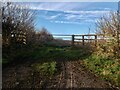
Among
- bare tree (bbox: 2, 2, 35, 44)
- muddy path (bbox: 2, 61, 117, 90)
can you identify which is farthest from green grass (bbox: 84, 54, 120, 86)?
bare tree (bbox: 2, 2, 35, 44)

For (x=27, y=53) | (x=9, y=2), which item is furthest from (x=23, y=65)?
(x=9, y=2)

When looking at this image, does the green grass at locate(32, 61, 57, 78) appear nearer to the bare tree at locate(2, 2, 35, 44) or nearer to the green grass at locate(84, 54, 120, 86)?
the green grass at locate(84, 54, 120, 86)

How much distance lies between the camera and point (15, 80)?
14.9 meters

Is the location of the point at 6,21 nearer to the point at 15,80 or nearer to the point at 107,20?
the point at 107,20

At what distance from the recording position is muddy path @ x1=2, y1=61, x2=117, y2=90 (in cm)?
1387

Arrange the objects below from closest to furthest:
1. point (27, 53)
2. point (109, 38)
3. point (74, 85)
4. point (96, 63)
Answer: point (74, 85)
point (96, 63)
point (109, 38)
point (27, 53)

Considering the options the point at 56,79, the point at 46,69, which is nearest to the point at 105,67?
the point at 46,69

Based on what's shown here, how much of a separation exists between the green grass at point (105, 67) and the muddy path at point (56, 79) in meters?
0.42

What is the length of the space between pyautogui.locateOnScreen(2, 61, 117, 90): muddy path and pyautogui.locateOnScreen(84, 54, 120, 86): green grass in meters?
0.42

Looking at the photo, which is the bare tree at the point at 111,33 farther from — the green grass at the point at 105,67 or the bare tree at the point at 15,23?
the bare tree at the point at 15,23

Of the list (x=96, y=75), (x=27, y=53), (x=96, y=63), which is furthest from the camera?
(x=27, y=53)

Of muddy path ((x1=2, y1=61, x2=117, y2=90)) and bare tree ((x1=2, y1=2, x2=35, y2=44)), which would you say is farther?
bare tree ((x1=2, y1=2, x2=35, y2=44))

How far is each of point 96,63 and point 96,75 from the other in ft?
8.81

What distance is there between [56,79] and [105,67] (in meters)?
3.44
